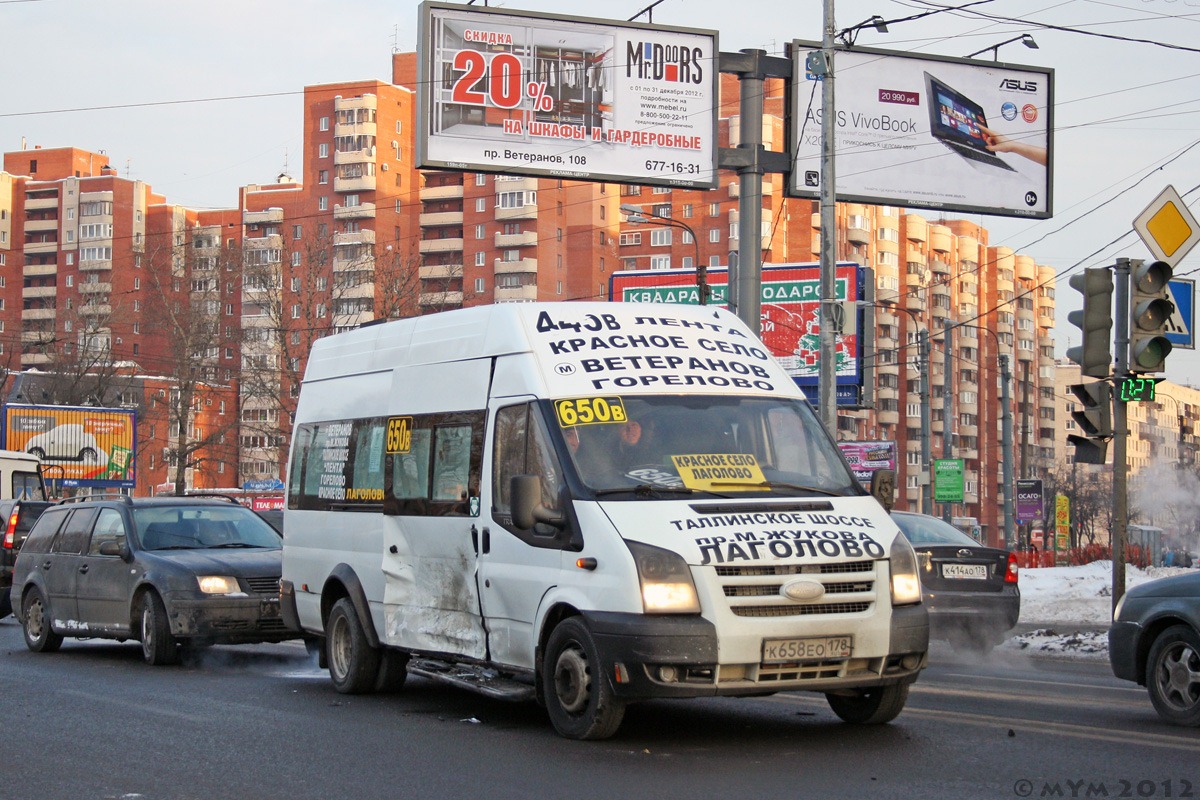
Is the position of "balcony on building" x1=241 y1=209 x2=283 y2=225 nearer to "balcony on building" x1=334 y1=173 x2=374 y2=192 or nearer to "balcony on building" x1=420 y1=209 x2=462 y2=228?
"balcony on building" x1=334 y1=173 x2=374 y2=192

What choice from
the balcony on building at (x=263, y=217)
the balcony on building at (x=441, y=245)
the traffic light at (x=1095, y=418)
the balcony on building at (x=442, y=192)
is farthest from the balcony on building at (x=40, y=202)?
the traffic light at (x=1095, y=418)

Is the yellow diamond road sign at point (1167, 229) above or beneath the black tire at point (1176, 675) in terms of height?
above

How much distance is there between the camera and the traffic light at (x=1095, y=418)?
47.3 feet

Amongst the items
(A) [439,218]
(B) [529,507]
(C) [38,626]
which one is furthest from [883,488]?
(A) [439,218]

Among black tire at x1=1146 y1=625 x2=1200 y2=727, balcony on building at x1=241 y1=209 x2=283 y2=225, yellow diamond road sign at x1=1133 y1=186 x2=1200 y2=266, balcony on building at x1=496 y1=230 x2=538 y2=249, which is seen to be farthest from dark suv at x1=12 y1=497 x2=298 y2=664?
balcony on building at x1=241 y1=209 x2=283 y2=225

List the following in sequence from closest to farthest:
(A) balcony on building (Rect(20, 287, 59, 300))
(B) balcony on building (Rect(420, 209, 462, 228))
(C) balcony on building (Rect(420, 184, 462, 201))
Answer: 1. (C) balcony on building (Rect(420, 184, 462, 201))
2. (B) balcony on building (Rect(420, 209, 462, 228))
3. (A) balcony on building (Rect(20, 287, 59, 300))

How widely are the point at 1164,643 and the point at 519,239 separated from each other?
100828 millimetres

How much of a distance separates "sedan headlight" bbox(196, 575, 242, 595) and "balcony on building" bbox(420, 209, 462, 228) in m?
105

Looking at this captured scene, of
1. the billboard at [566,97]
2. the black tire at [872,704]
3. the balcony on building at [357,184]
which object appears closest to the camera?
the black tire at [872,704]

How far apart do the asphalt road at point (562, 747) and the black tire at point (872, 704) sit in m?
0.11

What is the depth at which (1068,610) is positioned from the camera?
72.3ft

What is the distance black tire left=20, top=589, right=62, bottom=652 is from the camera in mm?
16266

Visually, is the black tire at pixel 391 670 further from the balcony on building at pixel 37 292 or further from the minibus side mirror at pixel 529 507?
the balcony on building at pixel 37 292

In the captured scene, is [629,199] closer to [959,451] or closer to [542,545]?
[959,451]
